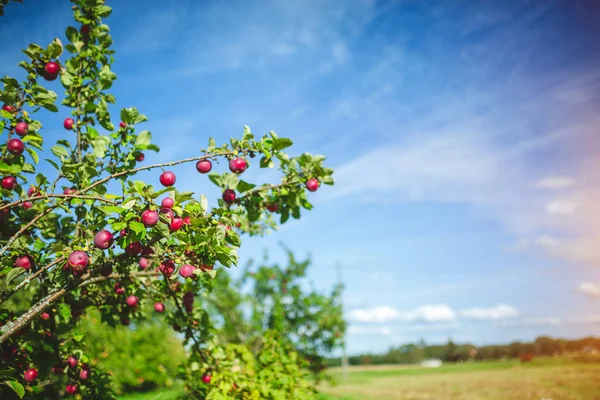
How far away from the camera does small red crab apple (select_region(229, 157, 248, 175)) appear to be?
10.7ft

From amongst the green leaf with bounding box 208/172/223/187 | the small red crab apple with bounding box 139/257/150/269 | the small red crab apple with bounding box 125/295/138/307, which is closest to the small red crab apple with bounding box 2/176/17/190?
the small red crab apple with bounding box 139/257/150/269

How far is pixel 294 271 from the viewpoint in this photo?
1272 cm

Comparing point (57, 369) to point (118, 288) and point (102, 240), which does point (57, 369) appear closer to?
point (118, 288)

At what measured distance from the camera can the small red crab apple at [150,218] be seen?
2473mm

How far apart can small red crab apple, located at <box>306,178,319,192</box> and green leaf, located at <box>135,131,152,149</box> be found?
5.29 feet

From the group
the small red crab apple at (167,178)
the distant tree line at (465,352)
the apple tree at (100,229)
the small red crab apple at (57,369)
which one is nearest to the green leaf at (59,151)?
the apple tree at (100,229)

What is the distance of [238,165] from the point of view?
3.28m

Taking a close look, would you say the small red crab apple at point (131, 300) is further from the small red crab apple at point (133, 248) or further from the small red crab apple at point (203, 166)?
the small red crab apple at point (203, 166)

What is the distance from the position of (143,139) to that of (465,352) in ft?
209

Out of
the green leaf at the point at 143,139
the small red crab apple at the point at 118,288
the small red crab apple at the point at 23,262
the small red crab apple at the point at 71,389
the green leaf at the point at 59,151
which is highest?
the green leaf at the point at 143,139

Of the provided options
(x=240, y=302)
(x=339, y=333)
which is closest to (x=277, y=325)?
(x=339, y=333)

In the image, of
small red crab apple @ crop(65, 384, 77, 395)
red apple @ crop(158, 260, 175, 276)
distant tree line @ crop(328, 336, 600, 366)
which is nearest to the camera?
red apple @ crop(158, 260, 175, 276)

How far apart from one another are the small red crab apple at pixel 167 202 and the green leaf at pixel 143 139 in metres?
1.00

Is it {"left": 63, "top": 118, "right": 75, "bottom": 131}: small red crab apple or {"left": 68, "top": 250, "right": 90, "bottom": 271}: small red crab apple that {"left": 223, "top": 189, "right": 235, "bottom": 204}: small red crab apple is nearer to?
{"left": 68, "top": 250, "right": 90, "bottom": 271}: small red crab apple
